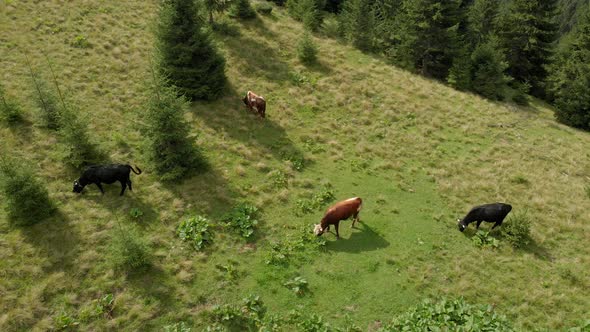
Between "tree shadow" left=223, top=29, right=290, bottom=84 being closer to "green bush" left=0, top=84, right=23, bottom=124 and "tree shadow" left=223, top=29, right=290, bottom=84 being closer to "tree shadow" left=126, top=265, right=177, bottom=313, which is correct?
"green bush" left=0, top=84, right=23, bottom=124

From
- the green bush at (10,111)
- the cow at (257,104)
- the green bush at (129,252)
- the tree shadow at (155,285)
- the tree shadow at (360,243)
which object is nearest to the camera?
the tree shadow at (155,285)

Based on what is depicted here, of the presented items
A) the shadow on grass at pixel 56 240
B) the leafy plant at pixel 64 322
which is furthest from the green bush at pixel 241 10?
the leafy plant at pixel 64 322

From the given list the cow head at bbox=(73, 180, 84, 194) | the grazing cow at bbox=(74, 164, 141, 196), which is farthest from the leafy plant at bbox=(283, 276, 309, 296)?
the cow head at bbox=(73, 180, 84, 194)

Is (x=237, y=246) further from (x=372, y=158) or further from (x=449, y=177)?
(x=449, y=177)

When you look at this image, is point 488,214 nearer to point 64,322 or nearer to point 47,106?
point 64,322

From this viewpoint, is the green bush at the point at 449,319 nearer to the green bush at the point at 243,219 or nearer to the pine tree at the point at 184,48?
the green bush at the point at 243,219

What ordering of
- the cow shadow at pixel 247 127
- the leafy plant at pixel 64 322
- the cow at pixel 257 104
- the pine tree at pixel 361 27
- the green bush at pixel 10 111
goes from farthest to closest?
the pine tree at pixel 361 27
the cow at pixel 257 104
the cow shadow at pixel 247 127
the green bush at pixel 10 111
the leafy plant at pixel 64 322
